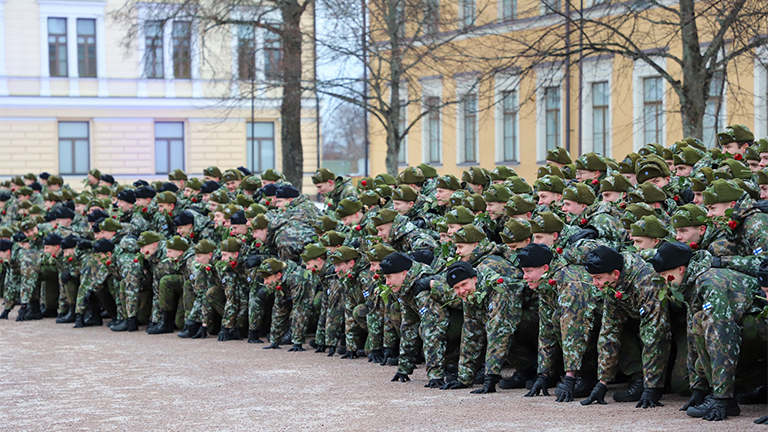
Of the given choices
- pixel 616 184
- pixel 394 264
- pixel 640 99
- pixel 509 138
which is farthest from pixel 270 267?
pixel 509 138

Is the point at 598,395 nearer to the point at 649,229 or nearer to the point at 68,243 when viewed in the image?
the point at 649,229

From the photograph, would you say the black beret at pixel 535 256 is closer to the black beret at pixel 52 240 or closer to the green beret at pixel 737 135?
the green beret at pixel 737 135

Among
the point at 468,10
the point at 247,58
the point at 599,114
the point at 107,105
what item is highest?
the point at 468,10

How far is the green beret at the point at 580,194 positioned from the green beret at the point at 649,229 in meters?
1.31

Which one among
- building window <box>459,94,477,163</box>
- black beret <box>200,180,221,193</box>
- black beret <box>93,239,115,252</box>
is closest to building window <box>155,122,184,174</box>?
building window <box>459,94,477,163</box>

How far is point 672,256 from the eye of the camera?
7891 millimetres

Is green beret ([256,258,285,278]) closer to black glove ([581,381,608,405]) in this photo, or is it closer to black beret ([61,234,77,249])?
black beret ([61,234,77,249])

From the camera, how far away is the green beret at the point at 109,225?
14812mm

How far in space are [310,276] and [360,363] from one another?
158 centimetres

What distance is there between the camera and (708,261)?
8.01 m

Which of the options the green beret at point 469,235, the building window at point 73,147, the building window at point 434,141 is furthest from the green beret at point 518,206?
the building window at point 73,147

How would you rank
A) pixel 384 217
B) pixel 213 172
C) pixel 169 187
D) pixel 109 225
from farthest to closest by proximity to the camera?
pixel 213 172
pixel 169 187
pixel 109 225
pixel 384 217

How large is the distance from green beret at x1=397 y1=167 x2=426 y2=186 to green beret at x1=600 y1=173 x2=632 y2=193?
320 cm

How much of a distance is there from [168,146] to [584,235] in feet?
94.1
